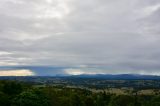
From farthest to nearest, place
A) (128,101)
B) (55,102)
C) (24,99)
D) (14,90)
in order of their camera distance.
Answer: (128,101), (55,102), (14,90), (24,99)

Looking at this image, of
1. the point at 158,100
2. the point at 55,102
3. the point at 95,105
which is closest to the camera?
the point at 55,102

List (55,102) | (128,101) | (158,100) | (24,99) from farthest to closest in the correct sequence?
1. (128,101)
2. (158,100)
3. (55,102)
4. (24,99)

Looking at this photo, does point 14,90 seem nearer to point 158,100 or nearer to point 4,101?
point 4,101

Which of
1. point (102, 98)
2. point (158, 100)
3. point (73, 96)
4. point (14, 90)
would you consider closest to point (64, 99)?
point (73, 96)

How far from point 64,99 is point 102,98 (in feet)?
128

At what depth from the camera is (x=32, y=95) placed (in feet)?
378

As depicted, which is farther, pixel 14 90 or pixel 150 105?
pixel 150 105

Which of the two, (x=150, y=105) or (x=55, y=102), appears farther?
(x=150, y=105)

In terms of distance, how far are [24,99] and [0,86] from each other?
30312mm

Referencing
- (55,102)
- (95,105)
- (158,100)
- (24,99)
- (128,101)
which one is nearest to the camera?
(24,99)

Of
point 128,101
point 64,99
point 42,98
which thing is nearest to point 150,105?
point 128,101

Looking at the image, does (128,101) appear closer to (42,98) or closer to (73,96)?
(73,96)

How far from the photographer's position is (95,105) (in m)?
163

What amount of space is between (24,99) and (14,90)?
1031 inches
